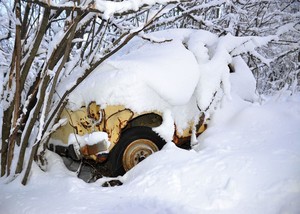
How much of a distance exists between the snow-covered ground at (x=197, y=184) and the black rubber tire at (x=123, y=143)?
38 cm

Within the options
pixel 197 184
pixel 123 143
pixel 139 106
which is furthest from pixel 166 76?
pixel 197 184

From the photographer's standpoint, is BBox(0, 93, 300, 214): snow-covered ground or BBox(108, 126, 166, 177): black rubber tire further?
BBox(108, 126, 166, 177): black rubber tire

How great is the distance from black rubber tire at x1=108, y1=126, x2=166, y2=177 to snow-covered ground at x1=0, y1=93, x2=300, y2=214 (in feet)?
1.24

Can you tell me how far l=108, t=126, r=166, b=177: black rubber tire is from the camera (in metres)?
3.70

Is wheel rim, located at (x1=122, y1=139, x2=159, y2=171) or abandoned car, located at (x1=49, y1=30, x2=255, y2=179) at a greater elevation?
abandoned car, located at (x1=49, y1=30, x2=255, y2=179)

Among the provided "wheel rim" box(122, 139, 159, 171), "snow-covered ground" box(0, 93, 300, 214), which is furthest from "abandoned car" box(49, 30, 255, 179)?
"snow-covered ground" box(0, 93, 300, 214)

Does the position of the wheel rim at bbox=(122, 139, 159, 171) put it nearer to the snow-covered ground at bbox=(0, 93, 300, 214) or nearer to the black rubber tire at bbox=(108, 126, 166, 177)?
the black rubber tire at bbox=(108, 126, 166, 177)

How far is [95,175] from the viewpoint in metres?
3.89

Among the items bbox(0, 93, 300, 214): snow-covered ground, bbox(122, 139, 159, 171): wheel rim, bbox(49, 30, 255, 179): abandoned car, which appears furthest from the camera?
bbox(122, 139, 159, 171): wheel rim

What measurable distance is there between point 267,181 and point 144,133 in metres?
1.70

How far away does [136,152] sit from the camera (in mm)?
3826

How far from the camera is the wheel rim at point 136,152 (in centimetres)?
377

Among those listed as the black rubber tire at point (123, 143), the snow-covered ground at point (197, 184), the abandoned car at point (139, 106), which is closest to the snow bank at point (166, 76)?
the abandoned car at point (139, 106)

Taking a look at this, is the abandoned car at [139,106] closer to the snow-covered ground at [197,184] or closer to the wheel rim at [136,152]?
the wheel rim at [136,152]
